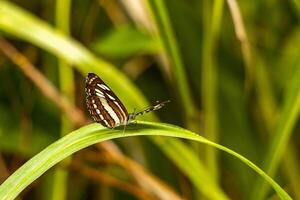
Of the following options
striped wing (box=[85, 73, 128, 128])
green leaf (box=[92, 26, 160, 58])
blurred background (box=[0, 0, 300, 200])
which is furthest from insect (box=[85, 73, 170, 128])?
green leaf (box=[92, 26, 160, 58])

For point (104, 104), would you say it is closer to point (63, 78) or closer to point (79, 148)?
point (79, 148)

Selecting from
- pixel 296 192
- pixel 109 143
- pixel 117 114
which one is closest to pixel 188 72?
pixel 109 143

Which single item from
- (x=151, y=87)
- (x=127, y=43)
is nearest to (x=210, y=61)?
(x=127, y=43)

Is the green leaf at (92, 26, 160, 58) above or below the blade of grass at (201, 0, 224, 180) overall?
above

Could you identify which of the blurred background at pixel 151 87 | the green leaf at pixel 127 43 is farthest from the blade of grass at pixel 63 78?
the green leaf at pixel 127 43

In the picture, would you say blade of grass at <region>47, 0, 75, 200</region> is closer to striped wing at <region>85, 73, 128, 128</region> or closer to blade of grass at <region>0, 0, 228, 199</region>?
blade of grass at <region>0, 0, 228, 199</region>

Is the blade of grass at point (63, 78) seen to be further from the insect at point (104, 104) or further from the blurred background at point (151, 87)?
the insect at point (104, 104)
